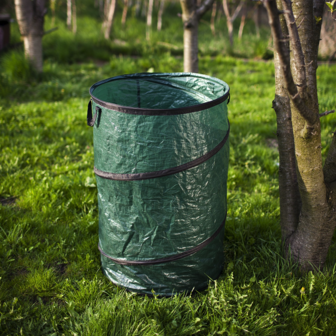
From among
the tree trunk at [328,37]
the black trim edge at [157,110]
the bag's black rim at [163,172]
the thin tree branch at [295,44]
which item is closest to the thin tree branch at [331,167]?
the thin tree branch at [295,44]

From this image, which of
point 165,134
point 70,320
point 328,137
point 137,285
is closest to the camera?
point 165,134

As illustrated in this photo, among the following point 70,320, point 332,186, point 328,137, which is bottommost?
point 70,320

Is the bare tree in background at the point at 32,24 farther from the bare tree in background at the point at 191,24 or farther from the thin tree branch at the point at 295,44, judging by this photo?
the thin tree branch at the point at 295,44

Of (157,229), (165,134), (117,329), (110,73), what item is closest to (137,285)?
(117,329)

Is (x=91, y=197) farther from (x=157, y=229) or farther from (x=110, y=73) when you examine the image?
(x=110, y=73)

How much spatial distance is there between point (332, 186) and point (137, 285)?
121 centimetres

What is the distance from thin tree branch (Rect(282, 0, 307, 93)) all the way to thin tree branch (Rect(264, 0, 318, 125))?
5 centimetres

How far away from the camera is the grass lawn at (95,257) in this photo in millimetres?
1566

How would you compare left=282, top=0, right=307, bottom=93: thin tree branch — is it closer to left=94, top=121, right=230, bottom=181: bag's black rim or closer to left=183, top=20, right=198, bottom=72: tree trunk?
left=94, top=121, right=230, bottom=181: bag's black rim

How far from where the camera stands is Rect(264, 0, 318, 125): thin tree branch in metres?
1.06

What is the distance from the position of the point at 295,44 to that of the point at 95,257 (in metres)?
1.67

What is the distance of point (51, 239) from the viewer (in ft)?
7.19

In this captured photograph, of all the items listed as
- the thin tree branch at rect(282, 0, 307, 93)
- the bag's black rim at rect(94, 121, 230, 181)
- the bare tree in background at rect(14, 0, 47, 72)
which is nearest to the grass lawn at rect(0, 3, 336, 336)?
the bag's black rim at rect(94, 121, 230, 181)

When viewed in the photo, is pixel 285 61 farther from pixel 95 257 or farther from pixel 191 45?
pixel 191 45
